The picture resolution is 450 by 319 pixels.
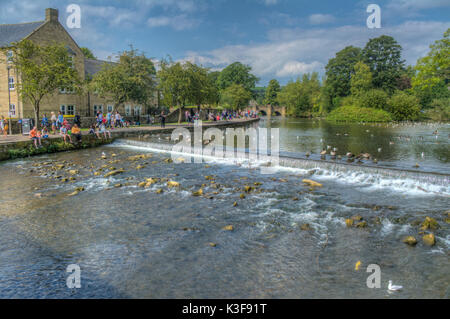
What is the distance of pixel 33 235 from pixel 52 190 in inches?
191

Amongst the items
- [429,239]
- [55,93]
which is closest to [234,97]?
[55,93]

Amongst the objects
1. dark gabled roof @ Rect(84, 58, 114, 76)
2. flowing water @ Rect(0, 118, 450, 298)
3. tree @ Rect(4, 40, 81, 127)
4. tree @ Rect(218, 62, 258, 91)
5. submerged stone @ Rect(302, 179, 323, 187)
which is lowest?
flowing water @ Rect(0, 118, 450, 298)

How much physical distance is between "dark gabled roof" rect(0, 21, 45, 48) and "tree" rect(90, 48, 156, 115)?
8365 mm

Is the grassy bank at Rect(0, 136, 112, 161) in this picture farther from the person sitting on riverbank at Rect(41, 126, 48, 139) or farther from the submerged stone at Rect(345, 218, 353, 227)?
the submerged stone at Rect(345, 218, 353, 227)

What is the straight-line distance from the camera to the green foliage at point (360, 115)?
64.2 meters

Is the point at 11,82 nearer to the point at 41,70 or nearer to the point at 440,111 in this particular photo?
the point at 41,70

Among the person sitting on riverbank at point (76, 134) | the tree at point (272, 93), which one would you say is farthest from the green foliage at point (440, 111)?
the person sitting on riverbank at point (76, 134)

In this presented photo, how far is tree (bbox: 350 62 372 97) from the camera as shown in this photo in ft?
236

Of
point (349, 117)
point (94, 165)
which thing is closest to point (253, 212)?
point (94, 165)

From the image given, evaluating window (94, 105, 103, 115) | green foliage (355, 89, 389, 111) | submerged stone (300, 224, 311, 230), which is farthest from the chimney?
green foliage (355, 89, 389, 111)

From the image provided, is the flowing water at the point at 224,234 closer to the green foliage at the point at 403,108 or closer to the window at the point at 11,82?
the window at the point at 11,82

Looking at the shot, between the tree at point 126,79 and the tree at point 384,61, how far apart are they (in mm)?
61196

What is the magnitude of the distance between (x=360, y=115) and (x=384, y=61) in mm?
21398
